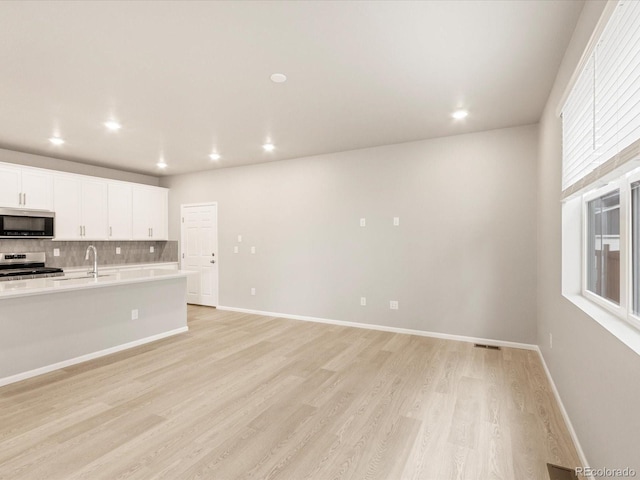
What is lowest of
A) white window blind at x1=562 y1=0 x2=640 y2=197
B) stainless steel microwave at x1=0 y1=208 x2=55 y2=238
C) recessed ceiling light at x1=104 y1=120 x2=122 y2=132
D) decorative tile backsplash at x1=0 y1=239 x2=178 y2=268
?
decorative tile backsplash at x1=0 y1=239 x2=178 y2=268

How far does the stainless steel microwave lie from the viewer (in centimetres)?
459

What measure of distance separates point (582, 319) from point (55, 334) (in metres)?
4.51

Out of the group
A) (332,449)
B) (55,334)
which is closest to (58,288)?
(55,334)

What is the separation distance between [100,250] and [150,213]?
3.62ft

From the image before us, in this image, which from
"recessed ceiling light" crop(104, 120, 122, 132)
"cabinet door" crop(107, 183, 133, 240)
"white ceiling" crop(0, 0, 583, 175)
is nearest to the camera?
"white ceiling" crop(0, 0, 583, 175)

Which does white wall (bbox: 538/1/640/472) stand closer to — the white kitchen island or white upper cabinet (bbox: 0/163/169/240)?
→ the white kitchen island

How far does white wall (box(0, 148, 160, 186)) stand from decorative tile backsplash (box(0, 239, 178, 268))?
1.21 m

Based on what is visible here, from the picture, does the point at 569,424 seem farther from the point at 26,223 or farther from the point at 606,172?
the point at 26,223

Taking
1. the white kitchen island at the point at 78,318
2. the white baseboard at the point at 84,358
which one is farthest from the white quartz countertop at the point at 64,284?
the white baseboard at the point at 84,358

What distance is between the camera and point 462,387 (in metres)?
2.92

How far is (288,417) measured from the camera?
2.43 meters

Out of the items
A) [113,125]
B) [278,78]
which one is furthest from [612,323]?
[113,125]

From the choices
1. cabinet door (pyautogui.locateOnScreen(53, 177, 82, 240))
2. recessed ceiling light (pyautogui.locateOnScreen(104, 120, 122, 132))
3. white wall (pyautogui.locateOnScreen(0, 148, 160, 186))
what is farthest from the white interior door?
recessed ceiling light (pyautogui.locateOnScreen(104, 120, 122, 132))

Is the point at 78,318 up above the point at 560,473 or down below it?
above
